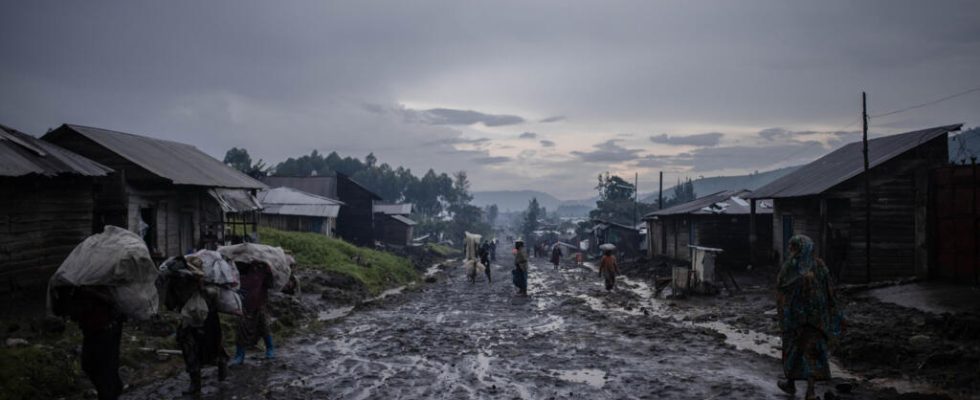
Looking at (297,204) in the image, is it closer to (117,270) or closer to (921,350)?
(117,270)

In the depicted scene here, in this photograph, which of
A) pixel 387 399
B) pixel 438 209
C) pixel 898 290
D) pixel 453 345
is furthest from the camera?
pixel 438 209

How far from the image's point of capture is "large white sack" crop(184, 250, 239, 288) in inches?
309

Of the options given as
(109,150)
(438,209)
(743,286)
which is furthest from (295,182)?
(438,209)

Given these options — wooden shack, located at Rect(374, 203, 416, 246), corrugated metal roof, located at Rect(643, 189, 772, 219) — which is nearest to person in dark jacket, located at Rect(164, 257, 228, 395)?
corrugated metal roof, located at Rect(643, 189, 772, 219)

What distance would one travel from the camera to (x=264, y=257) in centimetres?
914

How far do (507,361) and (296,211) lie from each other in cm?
2882

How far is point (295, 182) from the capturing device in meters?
52.0

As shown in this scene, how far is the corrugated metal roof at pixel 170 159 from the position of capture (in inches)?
666

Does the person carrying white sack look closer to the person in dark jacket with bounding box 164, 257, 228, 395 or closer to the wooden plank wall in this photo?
the person in dark jacket with bounding box 164, 257, 228, 395

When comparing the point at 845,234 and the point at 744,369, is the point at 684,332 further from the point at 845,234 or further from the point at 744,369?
the point at 845,234

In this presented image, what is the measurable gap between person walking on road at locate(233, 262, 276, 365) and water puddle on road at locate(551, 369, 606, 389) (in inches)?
167

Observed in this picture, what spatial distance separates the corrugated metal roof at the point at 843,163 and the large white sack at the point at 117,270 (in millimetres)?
18502

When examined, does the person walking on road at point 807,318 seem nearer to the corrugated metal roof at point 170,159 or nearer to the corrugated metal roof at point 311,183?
the corrugated metal roof at point 170,159

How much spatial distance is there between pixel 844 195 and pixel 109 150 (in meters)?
21.0
